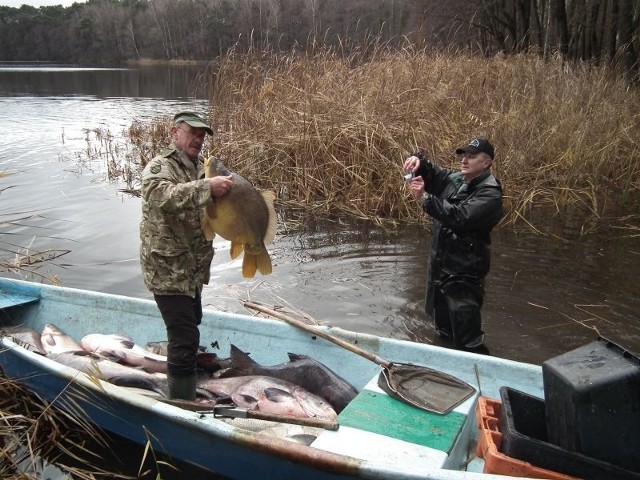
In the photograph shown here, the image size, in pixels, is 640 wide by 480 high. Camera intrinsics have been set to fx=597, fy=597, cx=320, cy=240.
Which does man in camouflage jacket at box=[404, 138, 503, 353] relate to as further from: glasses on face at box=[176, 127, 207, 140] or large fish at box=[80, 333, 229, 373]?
large fish at box=[80, 333, 229, 373]

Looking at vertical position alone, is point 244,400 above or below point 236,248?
below

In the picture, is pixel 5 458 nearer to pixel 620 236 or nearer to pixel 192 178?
pixel 192 178

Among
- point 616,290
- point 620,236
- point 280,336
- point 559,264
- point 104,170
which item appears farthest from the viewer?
point 104,170

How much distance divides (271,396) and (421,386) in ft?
3.43

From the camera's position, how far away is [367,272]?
764 cm

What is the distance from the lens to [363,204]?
9.38 m

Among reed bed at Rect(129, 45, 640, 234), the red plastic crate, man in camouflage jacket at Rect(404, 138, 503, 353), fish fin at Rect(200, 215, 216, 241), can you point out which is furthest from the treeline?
the red plastic crate

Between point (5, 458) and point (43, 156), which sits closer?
point (5, 458)

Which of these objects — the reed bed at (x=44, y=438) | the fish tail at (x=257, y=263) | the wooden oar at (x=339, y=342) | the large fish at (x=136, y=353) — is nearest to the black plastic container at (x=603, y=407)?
the wooden oar at (x=339, y=342)

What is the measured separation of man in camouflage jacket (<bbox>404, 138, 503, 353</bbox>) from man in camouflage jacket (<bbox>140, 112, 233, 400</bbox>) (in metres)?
1.71

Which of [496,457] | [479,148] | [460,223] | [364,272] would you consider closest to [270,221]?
[460,223]

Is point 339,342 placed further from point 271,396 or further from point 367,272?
point 367,272

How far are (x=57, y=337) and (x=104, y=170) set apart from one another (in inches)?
376

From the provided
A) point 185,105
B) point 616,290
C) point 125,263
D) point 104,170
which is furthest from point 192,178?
point 185,105
